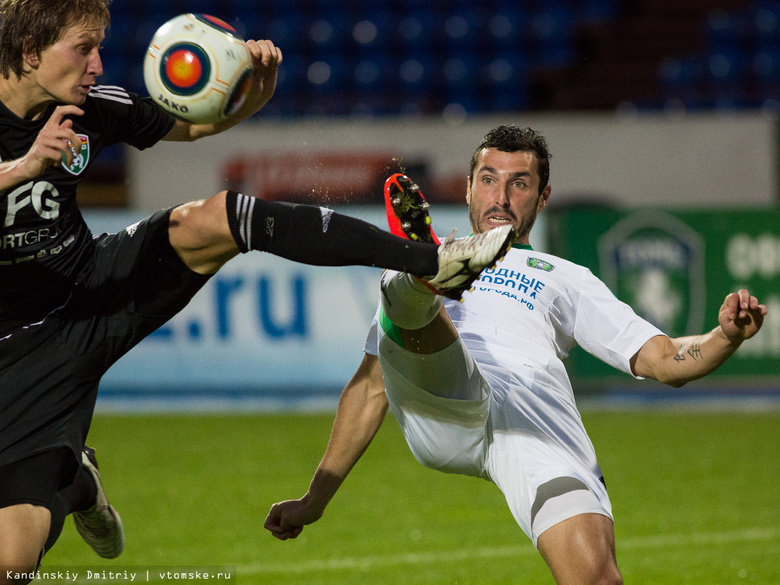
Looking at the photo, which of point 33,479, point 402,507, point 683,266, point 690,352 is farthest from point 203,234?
point 683,266

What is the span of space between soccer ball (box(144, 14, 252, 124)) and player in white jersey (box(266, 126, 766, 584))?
2.03 ft

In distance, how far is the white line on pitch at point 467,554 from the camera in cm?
542

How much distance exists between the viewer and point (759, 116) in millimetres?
12195

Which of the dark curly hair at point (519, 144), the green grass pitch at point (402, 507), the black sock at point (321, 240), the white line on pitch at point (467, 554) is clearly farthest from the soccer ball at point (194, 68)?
the white line on pitch at point (467, 554)

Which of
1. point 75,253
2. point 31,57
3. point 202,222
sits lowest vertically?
point 75,253

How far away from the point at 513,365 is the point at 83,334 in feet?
5.01

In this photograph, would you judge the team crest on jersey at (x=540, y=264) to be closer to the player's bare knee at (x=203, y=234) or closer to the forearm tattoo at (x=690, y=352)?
the forearm tattoo at (x=690, y=352)

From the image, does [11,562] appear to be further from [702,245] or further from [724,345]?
[702,245]

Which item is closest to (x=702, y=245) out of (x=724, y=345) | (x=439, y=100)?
(x=439, y=100)

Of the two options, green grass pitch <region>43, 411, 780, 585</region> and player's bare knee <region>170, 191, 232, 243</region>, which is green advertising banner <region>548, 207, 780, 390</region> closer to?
green grass pitch <region>43, 411, 780, 585</region>

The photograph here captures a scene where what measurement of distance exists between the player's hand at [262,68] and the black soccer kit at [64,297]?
54cm

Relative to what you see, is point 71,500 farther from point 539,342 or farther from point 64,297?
point 539,342

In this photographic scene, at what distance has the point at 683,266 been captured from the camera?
10.2m

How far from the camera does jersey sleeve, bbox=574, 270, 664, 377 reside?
12.2 feet
